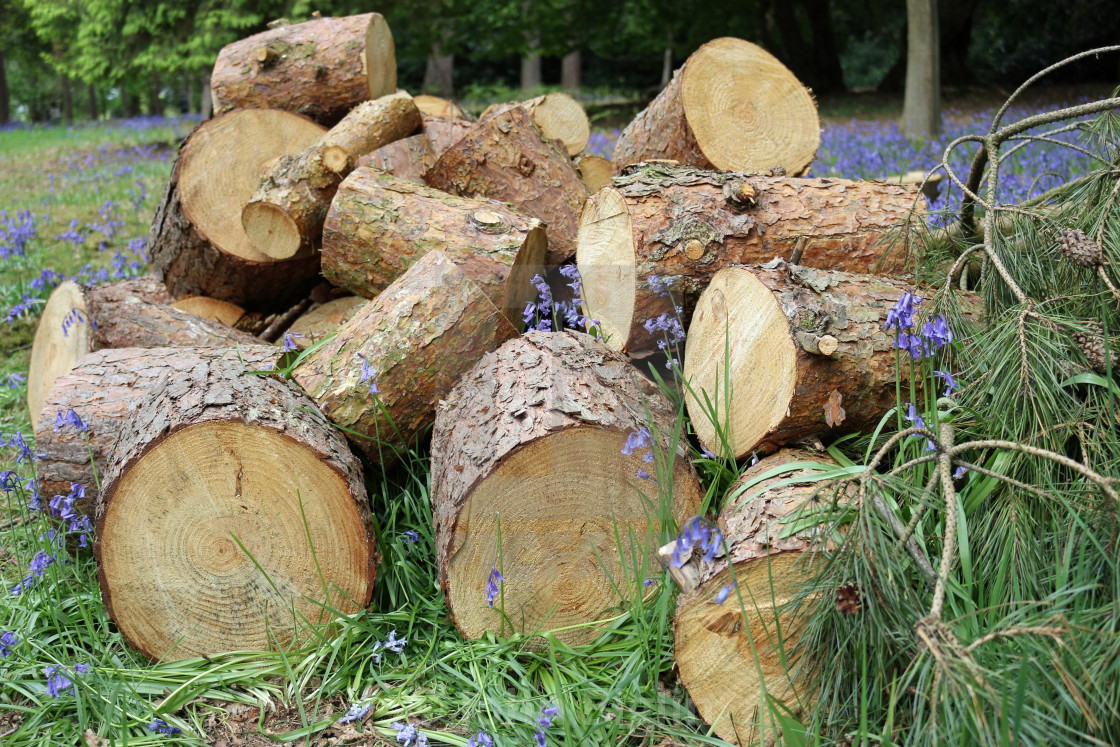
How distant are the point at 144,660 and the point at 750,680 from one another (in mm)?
1716

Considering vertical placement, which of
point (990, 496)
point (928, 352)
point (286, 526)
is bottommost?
point (286, 526)

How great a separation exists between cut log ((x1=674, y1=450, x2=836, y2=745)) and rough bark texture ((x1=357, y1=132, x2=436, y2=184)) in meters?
2.36

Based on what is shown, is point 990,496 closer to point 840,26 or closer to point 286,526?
point 286,526

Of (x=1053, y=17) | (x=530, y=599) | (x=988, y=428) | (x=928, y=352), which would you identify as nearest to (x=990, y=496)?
(x=988, y=428)

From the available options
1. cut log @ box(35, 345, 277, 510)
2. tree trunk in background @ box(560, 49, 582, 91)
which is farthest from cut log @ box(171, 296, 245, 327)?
tree trunk in background @ box(560, 49, 582, 91)

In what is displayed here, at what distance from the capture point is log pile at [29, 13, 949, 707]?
6.82ft

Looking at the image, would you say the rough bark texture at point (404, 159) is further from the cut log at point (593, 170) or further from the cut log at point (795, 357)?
the cut log at point (795, 357)

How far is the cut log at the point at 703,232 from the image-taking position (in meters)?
2.67

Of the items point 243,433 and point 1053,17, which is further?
point 1053,17

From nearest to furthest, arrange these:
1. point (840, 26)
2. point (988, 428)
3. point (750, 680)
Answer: point (750, 680) < point (988, 428) < point (840, 26)

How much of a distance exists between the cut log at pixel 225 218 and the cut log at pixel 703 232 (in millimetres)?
1650

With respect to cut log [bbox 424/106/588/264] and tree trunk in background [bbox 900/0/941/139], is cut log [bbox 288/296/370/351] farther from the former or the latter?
tree trunk in background [bbox 900/0/941/139]

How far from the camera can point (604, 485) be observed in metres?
2.08

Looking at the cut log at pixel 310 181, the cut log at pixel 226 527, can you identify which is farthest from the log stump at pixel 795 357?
the cut log at pixel 310 181
